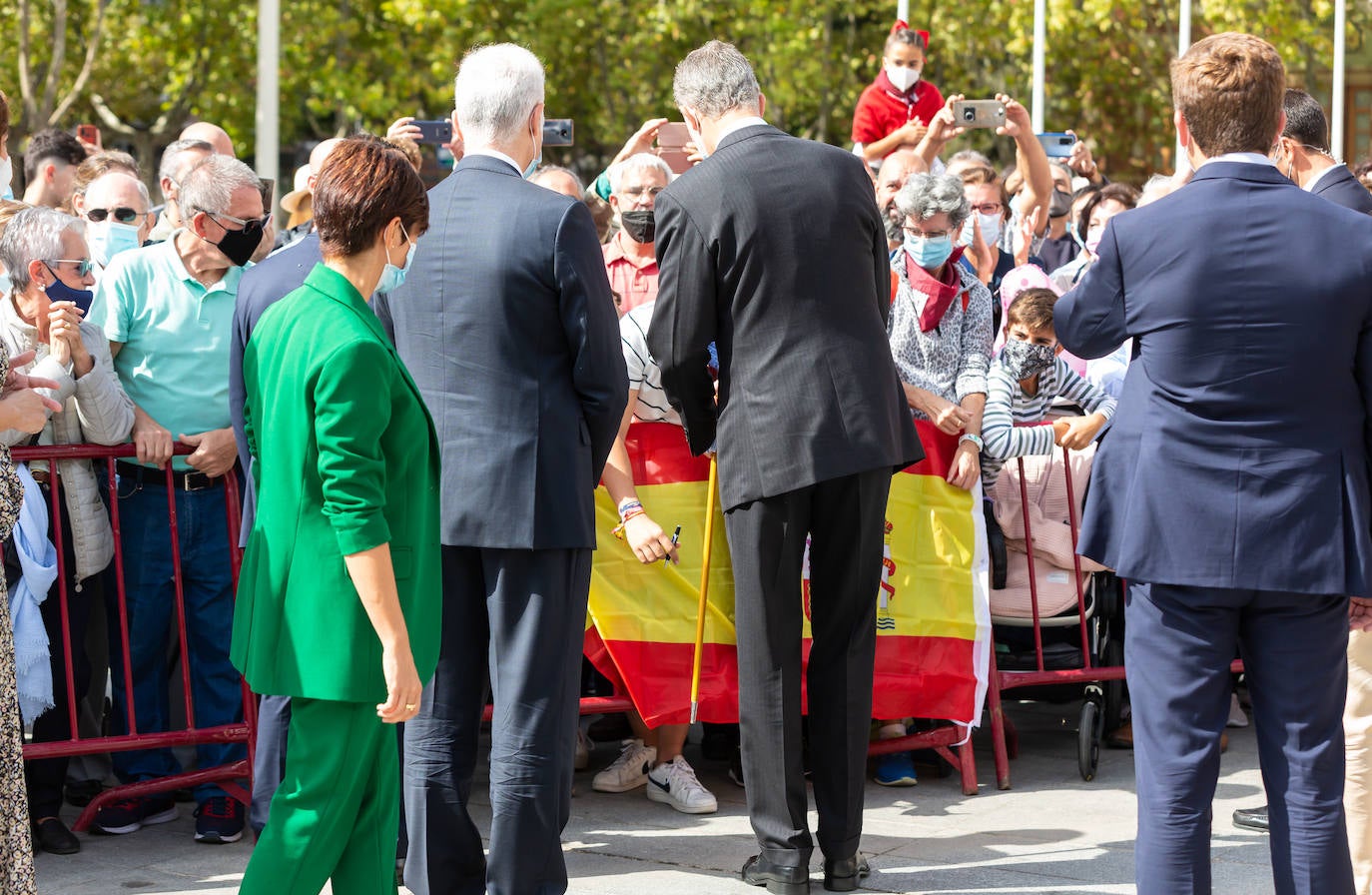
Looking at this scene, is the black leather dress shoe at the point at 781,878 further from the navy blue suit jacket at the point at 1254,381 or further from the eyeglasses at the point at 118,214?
the eyeglasses at the point at 118,214

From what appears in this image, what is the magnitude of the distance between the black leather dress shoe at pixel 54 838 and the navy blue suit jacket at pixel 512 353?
1975mm

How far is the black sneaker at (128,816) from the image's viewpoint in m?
5.54

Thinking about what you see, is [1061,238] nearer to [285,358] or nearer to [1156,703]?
[1156,703]

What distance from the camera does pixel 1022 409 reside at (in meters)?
6.18

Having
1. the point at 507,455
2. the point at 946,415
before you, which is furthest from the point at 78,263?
the point at 946,415

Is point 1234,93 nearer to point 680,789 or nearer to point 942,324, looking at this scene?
point 942,324

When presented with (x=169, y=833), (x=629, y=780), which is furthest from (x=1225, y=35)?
(x=169, y=833)

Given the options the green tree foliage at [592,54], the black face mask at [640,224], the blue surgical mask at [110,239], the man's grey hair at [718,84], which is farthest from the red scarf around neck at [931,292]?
the green tree foliage at [592,54]

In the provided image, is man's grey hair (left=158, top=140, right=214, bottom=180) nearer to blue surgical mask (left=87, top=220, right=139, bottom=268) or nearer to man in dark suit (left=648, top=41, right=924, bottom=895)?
blue surgical mask (left=87, top=220, right=139, bottom=268)

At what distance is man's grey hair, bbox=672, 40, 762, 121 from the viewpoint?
191 inches

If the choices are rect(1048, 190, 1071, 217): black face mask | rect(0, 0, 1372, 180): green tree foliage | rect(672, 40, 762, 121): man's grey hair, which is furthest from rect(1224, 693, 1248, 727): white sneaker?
rect(0, 0, 1372, 180): green tree foliage

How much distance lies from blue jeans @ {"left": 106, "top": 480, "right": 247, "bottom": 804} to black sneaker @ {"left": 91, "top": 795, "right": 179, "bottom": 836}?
99 millimetres

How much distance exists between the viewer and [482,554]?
4332mm

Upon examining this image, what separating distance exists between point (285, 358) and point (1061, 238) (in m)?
6.35
